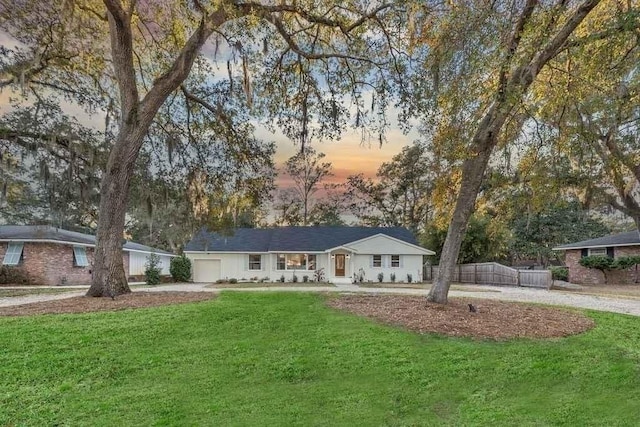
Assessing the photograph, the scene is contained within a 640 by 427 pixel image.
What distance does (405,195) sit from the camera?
39.7 metres

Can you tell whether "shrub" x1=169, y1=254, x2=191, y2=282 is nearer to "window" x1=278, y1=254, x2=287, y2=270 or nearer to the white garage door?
the white garage door

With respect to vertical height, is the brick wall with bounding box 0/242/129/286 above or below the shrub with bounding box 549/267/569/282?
above

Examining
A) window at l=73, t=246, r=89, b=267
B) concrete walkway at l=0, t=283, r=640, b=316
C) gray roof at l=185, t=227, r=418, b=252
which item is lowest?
concrete walkway at l=0, t=283, r=640, b=316

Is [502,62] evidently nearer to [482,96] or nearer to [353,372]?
[482,96]

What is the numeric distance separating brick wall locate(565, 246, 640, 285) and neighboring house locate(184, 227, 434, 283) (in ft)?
31.0

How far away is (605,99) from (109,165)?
40.0ft

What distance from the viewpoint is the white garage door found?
28.5m

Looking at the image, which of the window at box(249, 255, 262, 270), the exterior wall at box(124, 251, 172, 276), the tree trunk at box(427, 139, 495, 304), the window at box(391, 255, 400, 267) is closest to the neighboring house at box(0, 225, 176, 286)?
the exterior wall at box(124, 251, 172, 276)

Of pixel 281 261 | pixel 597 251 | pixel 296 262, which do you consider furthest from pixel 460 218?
pixel 597 251

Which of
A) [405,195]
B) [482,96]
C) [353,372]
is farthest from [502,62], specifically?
[405,195]

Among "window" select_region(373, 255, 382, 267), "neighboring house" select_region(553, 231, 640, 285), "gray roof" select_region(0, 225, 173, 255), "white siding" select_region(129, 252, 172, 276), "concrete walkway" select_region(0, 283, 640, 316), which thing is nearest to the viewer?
"concrete walkway" select_region(0, 283, 640, 316)

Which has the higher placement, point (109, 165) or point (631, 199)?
point (109, 165)

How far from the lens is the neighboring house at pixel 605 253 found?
957 inches

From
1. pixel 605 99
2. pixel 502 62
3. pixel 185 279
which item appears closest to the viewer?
pixel 502 62
